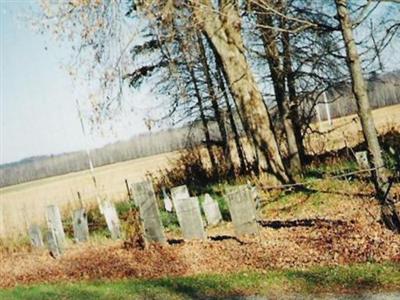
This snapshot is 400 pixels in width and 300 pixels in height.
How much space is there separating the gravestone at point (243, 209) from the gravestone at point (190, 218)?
113 cm

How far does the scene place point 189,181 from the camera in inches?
965

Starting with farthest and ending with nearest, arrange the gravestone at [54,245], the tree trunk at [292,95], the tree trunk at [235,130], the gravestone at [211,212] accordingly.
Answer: the tree trunk at [235,130], the tree trunk at [292,95], the gravestone at [54,245], the gravestone at [211,212]

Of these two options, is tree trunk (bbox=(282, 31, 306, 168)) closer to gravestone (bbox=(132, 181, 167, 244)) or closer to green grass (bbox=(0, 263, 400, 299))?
gravestone (bbox=(132, 181, 167, 244))

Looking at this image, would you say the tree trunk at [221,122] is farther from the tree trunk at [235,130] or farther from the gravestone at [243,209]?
the gravestone at [243,209]

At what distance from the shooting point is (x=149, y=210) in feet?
41.3

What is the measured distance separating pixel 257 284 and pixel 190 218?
4.39m

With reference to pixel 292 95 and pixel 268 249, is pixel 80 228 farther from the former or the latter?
pixel 292 95

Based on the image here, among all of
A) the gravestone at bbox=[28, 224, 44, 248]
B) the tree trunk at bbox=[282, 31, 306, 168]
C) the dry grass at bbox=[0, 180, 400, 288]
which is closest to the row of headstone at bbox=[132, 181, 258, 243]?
the dry grass at bbox=[0, 180, 400, 288]

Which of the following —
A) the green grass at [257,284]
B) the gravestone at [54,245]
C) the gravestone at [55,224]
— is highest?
the gravestone at [55,224]

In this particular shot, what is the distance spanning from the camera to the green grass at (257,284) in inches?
281

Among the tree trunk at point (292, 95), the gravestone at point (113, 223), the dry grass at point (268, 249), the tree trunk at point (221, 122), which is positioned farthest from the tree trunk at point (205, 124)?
the dry grass at point (268, 249)

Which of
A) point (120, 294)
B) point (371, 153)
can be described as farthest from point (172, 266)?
point (371, 153)

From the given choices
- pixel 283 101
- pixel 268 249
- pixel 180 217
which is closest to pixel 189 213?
pixel 180 217

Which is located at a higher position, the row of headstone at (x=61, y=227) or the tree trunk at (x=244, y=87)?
the tree trunk at (x=244, y=87)
